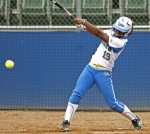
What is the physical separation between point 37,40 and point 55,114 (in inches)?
71.7

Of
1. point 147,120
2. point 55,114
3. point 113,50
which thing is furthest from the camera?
point 55,114

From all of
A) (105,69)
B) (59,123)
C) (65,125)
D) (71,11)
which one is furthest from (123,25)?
(71,11)

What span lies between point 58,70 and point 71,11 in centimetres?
142

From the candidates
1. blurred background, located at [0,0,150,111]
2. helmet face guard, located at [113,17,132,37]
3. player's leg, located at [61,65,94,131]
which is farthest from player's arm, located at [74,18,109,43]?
blurred background, located at [0,0,150,111]

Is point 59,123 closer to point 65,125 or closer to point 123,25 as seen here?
point 65,125

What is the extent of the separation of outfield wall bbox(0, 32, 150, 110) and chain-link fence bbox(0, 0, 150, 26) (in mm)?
363

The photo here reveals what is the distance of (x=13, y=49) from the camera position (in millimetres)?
11617

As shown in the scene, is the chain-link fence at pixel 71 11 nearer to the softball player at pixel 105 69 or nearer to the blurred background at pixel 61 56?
the blurred background at pixel 61 56

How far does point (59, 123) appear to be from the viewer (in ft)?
31.3

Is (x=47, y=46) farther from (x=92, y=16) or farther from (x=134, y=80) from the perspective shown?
(x=134, y=80)

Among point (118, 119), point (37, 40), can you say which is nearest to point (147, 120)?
point (118, 119)

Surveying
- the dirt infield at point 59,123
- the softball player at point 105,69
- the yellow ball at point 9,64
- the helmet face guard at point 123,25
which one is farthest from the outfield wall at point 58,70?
the helmet face guard at point 123,25

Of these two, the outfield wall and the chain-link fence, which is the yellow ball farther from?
the chain-link fence

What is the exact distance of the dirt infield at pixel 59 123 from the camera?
8.12 metres
